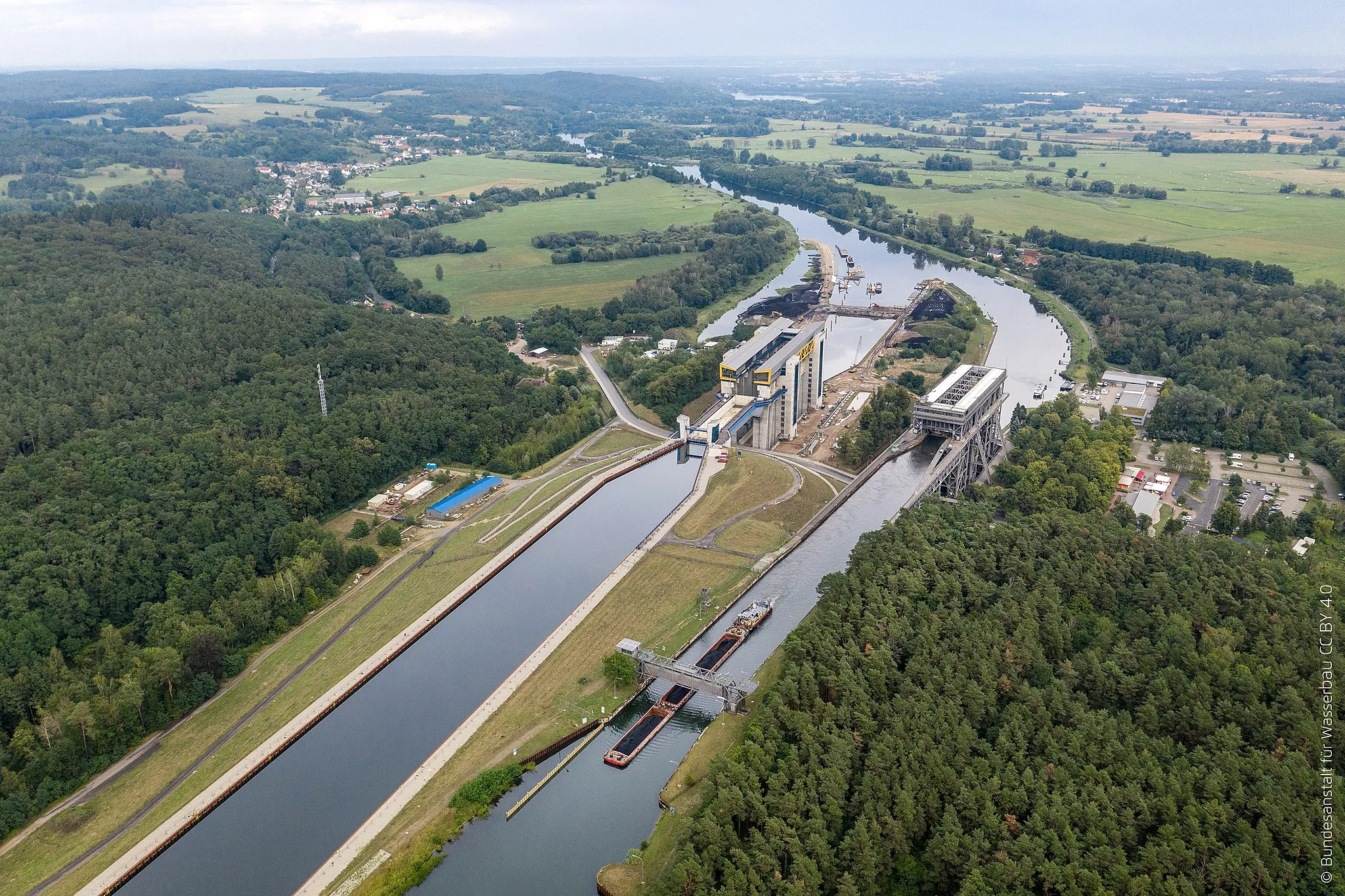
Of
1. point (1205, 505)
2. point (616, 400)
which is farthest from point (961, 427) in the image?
point (616, 400)

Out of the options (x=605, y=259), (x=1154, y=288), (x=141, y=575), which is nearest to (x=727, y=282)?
(x=605, y=259)

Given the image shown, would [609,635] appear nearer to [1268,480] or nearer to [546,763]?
[546,763]

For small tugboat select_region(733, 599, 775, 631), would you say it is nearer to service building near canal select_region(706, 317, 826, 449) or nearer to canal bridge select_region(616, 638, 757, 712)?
canal bridge select_region(616, 638, 757, 712)

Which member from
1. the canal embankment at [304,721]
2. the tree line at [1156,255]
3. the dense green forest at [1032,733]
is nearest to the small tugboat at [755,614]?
the dense green forest at [1032,733]

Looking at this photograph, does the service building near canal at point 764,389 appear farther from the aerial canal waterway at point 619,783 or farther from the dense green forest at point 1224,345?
the dense green forest at point 1224,345

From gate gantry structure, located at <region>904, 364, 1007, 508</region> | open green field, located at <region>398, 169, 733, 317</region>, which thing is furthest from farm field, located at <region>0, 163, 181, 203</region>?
gate gantry structure, located at <region>904, 364, 1007, 508</region>
